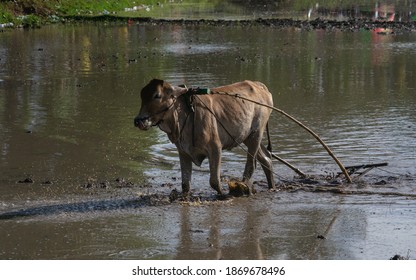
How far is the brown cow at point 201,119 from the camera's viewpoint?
1012cm

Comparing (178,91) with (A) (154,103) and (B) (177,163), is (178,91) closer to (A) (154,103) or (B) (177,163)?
(A) (154,103)

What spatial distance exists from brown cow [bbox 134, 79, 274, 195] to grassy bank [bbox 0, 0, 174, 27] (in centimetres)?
3035

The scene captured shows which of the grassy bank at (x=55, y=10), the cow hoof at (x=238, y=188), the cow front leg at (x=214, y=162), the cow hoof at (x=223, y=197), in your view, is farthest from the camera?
the grassy bank at (x=55, y=10)

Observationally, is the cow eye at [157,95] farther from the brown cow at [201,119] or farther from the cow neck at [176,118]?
the cow neck at [176,118]

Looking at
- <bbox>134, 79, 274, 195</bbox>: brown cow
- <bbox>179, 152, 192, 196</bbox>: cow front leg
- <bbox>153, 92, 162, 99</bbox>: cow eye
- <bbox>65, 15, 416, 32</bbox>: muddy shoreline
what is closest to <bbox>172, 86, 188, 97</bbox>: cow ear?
<bbox>134, 79, 274, 195</bbox>: brown cow

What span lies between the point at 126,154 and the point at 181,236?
4.99 meters

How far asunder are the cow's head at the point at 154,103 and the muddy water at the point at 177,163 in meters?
1.10

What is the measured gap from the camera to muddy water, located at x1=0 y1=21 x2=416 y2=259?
879 centimetres

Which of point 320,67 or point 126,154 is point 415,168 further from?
point 320,67

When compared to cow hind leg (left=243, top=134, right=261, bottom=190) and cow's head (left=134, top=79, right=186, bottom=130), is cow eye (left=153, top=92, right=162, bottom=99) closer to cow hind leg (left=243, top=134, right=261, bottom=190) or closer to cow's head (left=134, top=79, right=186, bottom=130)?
cow's head (left=134, top=79, right=186, bottom=130)

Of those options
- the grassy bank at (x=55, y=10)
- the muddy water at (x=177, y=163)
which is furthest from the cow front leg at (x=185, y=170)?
the grassy bank at (x=55, y=10)

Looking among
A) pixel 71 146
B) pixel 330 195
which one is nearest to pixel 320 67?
pixel 71 146

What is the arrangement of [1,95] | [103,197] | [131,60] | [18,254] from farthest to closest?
[131,60], [1,95], [103,197], [18,254]

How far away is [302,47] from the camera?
31.7m
